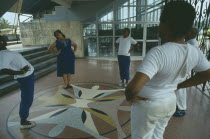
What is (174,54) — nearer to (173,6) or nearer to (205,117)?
(173,6)

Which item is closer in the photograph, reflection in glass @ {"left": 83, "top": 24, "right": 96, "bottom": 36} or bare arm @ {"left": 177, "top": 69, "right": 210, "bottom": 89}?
bare arm @ {"left": 177, "top": 69, "right": 210, "bottom": 89}

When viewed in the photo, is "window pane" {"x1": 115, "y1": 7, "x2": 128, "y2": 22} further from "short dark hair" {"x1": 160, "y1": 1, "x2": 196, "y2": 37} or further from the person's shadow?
"short dark hair" {"x1": 160, "y1": 1, "x2": 196, "y2": 37}

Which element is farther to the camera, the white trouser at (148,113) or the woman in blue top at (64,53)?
the woman in blue top at (64,53)

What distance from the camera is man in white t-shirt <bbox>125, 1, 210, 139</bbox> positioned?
0.89 metres

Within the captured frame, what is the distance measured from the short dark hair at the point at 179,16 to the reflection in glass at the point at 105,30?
694 cm

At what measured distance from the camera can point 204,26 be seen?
3375 mm

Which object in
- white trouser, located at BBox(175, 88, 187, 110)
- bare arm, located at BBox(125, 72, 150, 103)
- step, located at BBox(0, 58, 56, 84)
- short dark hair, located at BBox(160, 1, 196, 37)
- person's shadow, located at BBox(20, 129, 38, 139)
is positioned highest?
short dark hair, located at BBox(160, 1, 196, 37)

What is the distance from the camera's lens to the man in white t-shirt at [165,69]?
89 centimetres

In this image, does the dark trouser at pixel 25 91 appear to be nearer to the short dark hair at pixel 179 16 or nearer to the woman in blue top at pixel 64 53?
the woman in blue top at pixel 64 53

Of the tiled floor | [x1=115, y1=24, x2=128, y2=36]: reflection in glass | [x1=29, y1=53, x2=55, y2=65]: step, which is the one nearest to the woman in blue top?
the tiled floor

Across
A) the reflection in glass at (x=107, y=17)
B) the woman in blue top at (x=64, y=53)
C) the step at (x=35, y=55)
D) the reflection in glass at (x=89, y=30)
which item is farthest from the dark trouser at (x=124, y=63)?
the reflection in glass at (x=89, y=30)

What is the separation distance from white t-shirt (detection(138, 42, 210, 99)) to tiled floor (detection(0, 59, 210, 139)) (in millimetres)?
1459

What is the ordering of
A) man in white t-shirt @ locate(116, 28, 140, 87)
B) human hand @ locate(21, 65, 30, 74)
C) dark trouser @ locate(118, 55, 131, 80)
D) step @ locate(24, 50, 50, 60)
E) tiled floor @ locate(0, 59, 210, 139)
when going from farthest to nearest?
step @ locate(24, 50, 50, 60), dark trouser @ locate(118, 55, 131, 80), man in white t-shirt @ locate(116, 28, 140, 87), tiled floor @ locate(0, 59, 210, 139), human hand @ locate(21, 65, 30, 74)

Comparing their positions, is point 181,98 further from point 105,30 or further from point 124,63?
point 105,30
